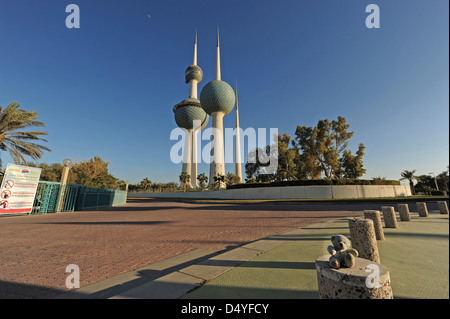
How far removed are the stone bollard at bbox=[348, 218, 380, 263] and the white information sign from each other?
18197 millimetres

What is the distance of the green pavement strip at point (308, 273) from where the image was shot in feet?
8.13

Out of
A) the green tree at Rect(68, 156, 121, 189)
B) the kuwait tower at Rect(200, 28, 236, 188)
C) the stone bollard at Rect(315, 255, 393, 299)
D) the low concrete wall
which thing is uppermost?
the kuwait tower at Rect(200, 28, 236, 188)

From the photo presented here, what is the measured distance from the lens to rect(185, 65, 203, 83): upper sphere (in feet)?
326

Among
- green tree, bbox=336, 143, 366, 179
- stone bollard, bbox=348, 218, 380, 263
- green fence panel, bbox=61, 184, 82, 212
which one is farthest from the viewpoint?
green tree, bbox=336, 143, 366, 179

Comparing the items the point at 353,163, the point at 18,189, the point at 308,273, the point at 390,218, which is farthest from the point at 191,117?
the point at 308,273

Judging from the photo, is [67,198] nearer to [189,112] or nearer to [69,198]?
[69,198]

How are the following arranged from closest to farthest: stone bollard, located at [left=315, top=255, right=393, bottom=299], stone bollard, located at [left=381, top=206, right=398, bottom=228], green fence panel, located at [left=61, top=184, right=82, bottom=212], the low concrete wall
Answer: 1. stone bollard, located at [left=315, top=255, right=393, bottom=299]
2. stone bollard, located at [left=381, top=206, right=398, bottom=228]
3. green fence panel, located at [left=61, top=184, right=82, bottom=212]
4. the low concrete wall

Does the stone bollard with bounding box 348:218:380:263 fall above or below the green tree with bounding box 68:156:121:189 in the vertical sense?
below

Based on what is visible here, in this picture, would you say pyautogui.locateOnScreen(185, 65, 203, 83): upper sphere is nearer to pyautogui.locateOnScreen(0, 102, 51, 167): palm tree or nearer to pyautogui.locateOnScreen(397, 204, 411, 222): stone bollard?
pyautogui.locateOnScreen(0, 102, 51, 167): palm tree

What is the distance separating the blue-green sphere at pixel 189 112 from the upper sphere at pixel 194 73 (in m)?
12.2

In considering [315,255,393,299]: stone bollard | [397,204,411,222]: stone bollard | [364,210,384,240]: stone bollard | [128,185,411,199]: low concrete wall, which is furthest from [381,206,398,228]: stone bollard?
[128,185,411,199]: low concrete wall

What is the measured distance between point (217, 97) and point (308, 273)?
252ft

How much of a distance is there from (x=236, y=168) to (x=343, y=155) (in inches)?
2065
